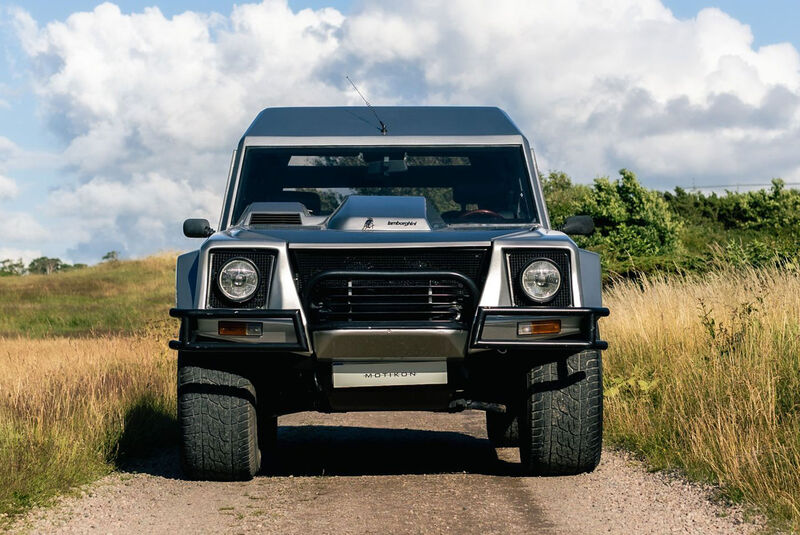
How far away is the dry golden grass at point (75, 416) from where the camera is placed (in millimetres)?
5918

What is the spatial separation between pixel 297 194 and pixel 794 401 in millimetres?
3656

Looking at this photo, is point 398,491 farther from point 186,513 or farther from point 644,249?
point 644,249

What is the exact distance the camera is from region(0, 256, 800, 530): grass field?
584 centimetres

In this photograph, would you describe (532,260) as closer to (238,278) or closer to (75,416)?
(238,278)

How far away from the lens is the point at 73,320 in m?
35.2

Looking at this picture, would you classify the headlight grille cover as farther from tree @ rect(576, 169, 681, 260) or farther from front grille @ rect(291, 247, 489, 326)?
tree @ rect(576, 169, 681, 260)

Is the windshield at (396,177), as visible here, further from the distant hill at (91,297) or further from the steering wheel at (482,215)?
the distant hill at (91,297)

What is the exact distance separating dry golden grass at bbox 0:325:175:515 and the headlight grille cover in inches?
57.6

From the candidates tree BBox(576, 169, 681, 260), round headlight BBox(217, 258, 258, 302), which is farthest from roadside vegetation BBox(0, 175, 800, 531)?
tree BBox(576, 169, 681, 260)

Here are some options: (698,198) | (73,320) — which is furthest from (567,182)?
(73,320)

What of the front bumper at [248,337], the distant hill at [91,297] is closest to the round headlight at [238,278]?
the front bumper at [248,337]

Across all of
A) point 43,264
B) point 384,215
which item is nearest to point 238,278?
point 384,215

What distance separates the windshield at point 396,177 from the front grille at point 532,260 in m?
1.48

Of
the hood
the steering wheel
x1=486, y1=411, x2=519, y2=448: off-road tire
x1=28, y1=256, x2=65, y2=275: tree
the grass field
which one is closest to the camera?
the grass field
